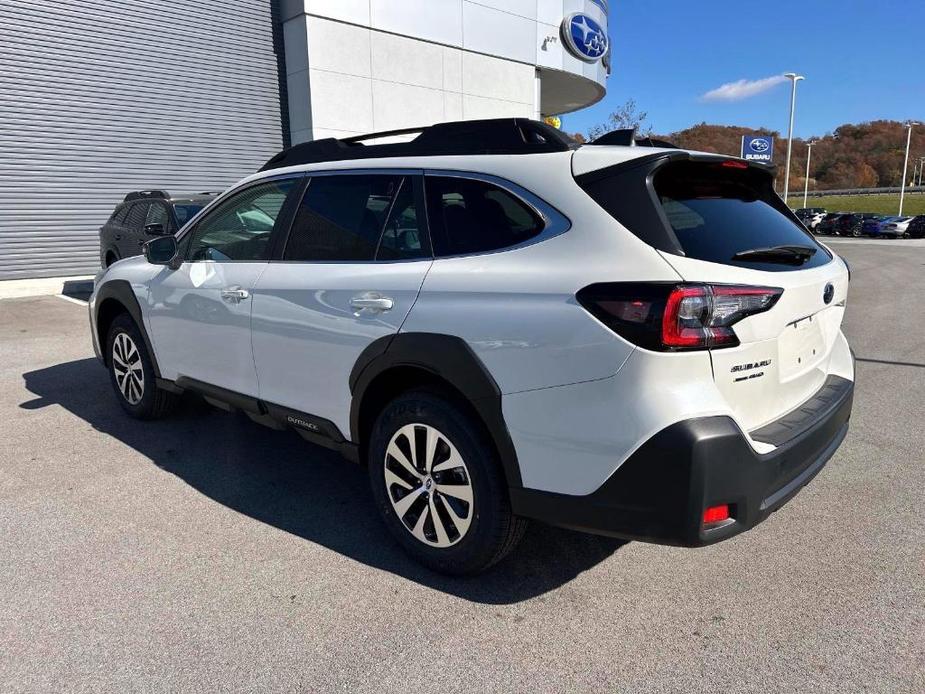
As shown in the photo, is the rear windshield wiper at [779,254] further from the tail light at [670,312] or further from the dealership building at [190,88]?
the dealership building at [190,88]

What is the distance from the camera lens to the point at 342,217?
331 cm

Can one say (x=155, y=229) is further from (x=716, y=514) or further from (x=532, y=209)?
(x=716, y=514)

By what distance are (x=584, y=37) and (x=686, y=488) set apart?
2198 centimetres

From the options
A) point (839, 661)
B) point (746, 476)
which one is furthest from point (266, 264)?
point (839, 661)

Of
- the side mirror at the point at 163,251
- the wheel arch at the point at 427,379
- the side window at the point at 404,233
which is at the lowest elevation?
the wheel arch at the point at 427,379

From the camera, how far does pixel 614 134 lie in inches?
119

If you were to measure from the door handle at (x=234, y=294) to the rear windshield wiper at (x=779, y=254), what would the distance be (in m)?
A: 2.42

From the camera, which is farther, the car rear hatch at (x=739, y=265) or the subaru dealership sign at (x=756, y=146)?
the subaru dealership sign at (x=756, y=146)

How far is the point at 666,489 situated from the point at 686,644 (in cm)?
67

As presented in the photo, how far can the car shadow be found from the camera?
2.96 metres

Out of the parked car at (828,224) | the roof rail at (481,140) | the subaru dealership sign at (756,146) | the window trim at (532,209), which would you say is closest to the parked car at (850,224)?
the parked car at (828,224)

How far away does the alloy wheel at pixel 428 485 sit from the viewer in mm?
2766

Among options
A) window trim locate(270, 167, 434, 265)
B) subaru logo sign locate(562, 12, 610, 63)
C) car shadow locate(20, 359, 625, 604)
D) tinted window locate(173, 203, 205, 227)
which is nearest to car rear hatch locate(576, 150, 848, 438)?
window trim locate(270, 167, 434, 265)

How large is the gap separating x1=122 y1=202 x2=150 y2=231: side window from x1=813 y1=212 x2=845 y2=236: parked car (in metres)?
45.4
